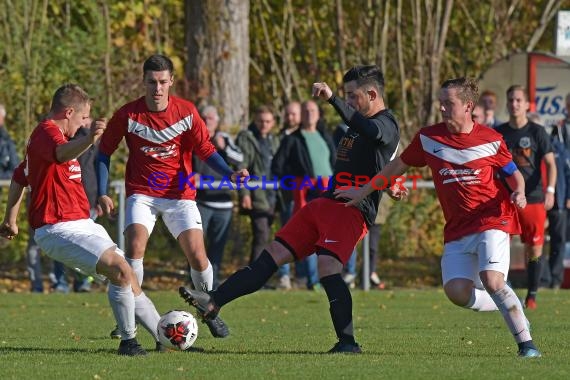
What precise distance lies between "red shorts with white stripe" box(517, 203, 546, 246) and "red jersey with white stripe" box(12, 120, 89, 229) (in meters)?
5.58

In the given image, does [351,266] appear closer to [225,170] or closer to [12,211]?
[225,170]

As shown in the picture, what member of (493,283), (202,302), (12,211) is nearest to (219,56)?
(12,211)

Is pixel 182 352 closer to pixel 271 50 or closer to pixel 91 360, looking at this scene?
pixel 91 360

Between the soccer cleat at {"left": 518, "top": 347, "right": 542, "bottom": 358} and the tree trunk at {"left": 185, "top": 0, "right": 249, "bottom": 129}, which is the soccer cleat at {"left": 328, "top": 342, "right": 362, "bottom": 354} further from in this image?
the tree trunk at {"left": 185, "top": 0, "right": 249, "bottom": 129}

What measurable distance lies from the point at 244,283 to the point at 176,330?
590 millimetres

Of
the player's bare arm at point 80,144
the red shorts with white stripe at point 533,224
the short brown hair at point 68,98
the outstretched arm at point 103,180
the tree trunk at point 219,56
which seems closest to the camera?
the player's bare arm at point 80,144

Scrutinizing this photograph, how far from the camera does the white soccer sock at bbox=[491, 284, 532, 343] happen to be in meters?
9.23

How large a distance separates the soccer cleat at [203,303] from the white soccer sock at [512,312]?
200 cm

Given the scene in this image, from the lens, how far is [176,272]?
Result: 19.0 meters

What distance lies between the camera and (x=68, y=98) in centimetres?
982

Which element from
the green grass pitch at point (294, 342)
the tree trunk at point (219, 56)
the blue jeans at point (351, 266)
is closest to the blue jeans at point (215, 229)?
the green grass pitch at point (294, 342)

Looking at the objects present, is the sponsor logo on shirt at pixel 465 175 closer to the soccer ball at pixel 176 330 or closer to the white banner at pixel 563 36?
the soccer ball at pixel 176 330

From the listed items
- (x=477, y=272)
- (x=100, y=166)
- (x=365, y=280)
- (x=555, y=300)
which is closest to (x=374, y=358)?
(x=477, y=272)

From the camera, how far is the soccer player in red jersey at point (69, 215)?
9.53 metres
